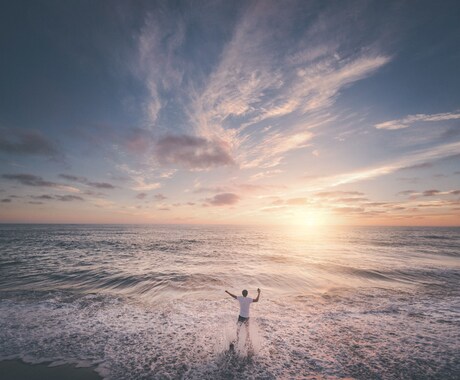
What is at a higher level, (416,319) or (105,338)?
(416,319)

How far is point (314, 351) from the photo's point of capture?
841cm

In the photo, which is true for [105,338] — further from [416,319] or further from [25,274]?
[25,274]

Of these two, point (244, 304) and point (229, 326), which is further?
point (229, 326)

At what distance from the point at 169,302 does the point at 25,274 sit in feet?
51.7

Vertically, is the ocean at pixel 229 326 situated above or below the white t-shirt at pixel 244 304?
below

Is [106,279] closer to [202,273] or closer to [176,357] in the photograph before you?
[202,273]

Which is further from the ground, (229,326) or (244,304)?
(244,304)

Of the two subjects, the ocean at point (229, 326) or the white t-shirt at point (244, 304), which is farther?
the white t-shirt at point (244, 304)

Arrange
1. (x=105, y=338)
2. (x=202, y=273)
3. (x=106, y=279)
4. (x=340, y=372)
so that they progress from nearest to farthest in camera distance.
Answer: (x=340, y=372) → (x=105, y=338) → (x=106, y=279) → (x=202, y=273)

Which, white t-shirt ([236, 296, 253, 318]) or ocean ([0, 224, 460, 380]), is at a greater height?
white t-shirt ([236, 296, 253, 318])

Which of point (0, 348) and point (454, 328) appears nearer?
point (0, 348)

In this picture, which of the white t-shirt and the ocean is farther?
the white t-shirt

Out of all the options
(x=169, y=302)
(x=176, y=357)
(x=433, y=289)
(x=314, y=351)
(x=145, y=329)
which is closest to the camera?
(x=176, y=357)

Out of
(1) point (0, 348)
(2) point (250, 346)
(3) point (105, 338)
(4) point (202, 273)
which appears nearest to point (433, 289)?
(2) point (250, 346)
